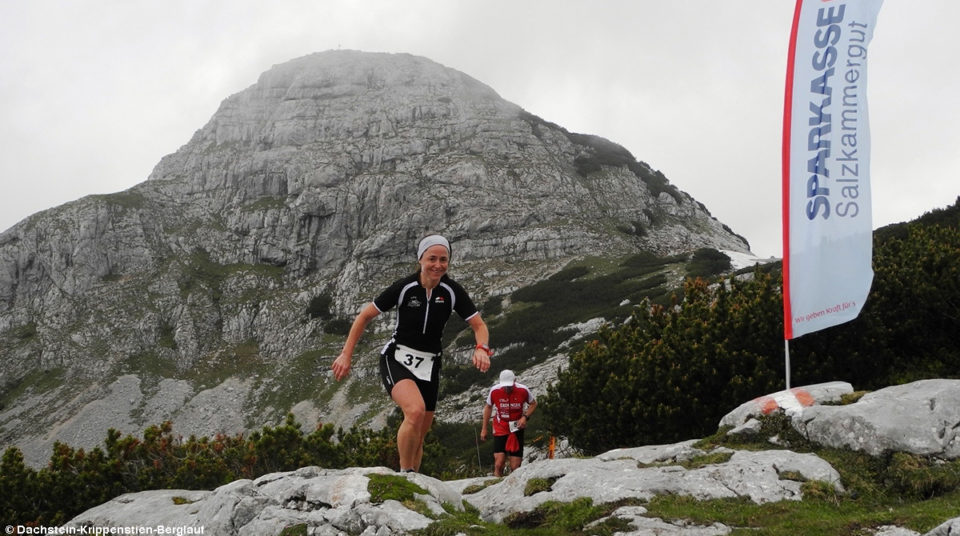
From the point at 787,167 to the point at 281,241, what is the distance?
251ft

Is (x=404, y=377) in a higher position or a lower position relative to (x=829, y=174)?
lower

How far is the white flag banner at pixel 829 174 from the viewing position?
22.5 feet

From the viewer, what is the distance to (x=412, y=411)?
532 cm

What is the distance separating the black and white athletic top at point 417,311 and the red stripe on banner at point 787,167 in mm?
4327

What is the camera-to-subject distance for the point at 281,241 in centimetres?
7662

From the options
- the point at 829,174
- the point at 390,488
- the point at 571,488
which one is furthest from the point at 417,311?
the point at 829,174

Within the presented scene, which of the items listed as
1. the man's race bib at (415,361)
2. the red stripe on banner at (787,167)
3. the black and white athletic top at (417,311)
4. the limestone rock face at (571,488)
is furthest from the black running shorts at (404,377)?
the red stripe on banner at (787,167)

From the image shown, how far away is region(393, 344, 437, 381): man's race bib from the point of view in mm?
5633

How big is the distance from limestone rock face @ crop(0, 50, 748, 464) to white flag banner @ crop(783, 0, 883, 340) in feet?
125

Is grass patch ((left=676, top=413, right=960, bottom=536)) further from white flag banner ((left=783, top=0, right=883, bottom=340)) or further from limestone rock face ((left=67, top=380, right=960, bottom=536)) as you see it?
white flag banner ((left=783, top=0, right=883, bottom=340))

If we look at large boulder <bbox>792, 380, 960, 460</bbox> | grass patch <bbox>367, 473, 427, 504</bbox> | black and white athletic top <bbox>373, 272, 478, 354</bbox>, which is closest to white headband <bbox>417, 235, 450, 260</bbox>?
black and white athletic top <bbox>373, 272, 478, 354</bbox>

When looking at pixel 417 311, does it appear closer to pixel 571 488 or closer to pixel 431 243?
pixel 431 243

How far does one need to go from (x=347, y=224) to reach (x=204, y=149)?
117ft

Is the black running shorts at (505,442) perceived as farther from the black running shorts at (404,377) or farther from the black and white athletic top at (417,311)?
the black and white athletic top at (417,311)
